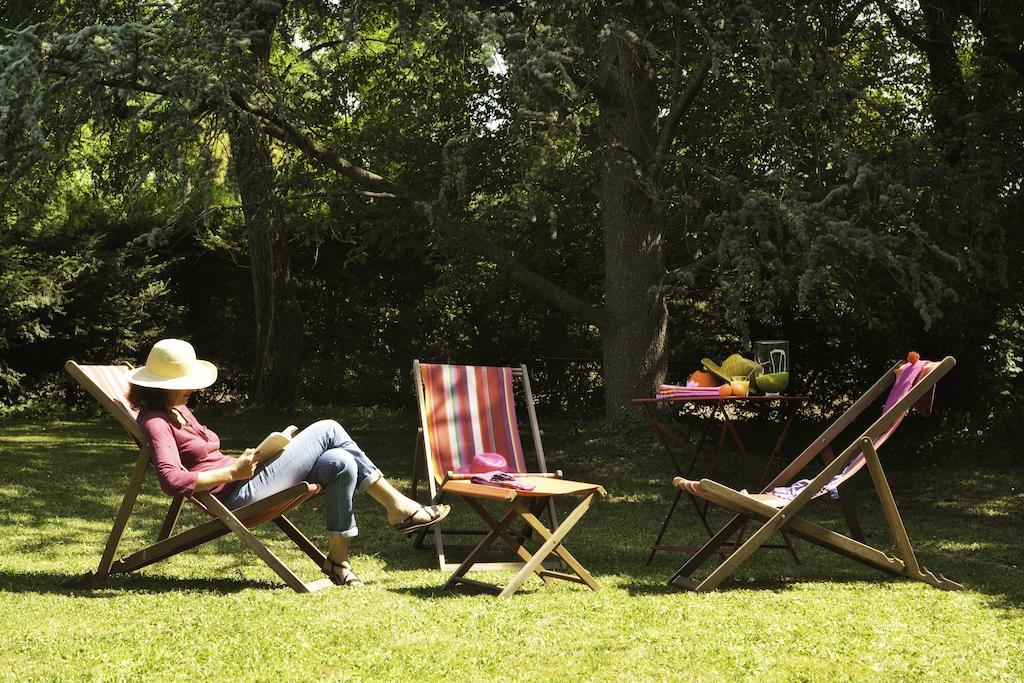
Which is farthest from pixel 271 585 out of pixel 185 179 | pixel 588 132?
pixel 588 132

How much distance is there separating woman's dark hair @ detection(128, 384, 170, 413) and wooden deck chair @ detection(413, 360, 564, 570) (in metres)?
1.45

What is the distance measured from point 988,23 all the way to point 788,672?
7.23m

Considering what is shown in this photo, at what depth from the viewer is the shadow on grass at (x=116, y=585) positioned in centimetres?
501

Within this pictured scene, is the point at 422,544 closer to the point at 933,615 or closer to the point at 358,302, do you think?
the point at 933,615

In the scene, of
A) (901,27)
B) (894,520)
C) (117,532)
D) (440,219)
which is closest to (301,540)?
(117,532)

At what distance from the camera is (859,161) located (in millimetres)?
8375

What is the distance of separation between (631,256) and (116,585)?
6705mm

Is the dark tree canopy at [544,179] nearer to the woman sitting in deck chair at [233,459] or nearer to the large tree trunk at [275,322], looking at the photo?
the large tree trunk at [275,322]

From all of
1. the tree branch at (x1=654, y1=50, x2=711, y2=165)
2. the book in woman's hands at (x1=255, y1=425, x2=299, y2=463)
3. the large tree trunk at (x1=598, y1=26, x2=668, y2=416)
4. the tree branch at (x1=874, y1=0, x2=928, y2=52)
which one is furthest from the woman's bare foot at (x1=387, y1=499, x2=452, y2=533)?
the tree branch at (x1=874, y1=0, x2=928, y2=52)

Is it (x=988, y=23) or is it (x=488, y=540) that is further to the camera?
(x=988, y=23)

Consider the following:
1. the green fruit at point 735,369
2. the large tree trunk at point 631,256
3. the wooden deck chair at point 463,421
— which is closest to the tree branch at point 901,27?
the large tree trunk at point 631,256

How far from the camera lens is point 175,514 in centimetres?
533

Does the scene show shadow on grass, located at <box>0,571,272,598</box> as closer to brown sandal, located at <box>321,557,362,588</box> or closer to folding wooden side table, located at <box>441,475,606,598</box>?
brown sandal, located at <box>321,557,362,588</box>

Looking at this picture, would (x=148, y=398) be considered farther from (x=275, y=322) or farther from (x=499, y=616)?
(x=275, y=322)
